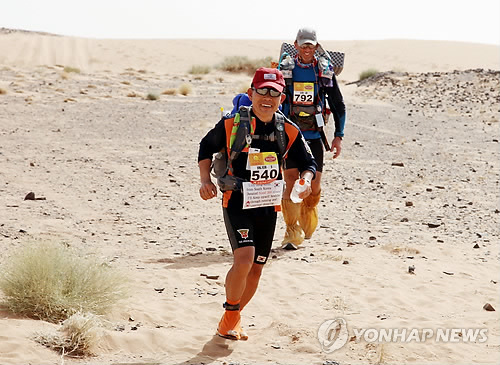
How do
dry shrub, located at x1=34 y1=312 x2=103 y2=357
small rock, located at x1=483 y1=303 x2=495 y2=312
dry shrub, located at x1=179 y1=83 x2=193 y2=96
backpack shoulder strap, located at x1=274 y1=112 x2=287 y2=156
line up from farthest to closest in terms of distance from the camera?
dry shrub, located at x1=179 y1=83 x2=193 y2=96
small rock, located at x1=483 y1=303 x2=495 y2=312
backpack shoulder strap, located at x1=274 y1=112 x2=287 y2=156
dry shrub, located at x1=34 y1=312 x2=103 y2=357

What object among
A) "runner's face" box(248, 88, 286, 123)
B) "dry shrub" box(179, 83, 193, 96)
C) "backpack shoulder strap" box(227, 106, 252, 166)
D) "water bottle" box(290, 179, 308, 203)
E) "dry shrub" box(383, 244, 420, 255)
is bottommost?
"dry shrub" box(383, 244, 420, 255)

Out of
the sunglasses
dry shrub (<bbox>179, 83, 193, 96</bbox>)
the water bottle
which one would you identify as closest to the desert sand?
the water bottle

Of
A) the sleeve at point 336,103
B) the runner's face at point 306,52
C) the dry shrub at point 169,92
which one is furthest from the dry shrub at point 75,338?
the dry shrub at point 169,92

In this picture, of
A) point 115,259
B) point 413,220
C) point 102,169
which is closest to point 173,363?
point 115,259

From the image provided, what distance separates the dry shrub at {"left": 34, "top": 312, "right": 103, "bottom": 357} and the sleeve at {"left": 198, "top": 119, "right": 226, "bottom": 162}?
4.23ft

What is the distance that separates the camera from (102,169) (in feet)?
41.7

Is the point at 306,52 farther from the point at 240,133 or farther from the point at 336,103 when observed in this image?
the point at 240,133

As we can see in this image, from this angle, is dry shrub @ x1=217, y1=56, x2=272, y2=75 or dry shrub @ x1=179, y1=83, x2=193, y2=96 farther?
dry shrub @ x1=217, y1=56, x2=272, y2=75

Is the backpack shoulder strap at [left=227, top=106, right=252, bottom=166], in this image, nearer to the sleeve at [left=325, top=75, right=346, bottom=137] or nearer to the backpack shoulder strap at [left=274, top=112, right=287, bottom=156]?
the backpack shoulder strap at [left=274, top=112, right=287, bottom=156]

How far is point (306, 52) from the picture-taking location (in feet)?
26.0

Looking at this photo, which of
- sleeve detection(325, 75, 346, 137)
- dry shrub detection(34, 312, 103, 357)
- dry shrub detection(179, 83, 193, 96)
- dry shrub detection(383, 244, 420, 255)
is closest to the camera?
dry shrub detection(34, 312, 103, 357)

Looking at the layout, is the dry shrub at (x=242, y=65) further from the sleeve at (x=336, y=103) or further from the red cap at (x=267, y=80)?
the red cap at (x=267, y=80)

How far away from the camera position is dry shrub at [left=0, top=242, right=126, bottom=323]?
5.51 metres

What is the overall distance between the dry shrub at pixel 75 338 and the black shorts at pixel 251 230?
105 cm
